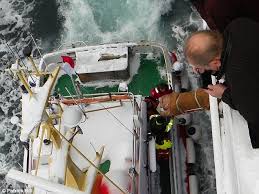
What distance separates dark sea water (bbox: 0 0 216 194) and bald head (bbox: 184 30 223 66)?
501cm

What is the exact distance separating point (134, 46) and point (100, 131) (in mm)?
1871

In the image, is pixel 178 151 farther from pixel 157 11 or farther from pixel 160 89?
pixel 157 11

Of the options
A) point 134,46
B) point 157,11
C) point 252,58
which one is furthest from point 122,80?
point 252,58

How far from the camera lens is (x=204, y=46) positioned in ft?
9.25

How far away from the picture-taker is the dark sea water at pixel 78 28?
26.1ft

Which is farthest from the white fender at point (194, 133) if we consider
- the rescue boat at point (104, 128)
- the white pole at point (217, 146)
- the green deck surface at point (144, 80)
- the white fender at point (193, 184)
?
the white pole at point (217, 146)

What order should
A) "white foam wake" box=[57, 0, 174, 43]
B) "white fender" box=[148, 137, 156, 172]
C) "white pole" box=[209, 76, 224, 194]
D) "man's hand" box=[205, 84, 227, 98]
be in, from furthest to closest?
"white foam wake" box=[57, 0, 174, 43] → "white fender" box=[148, 137, 156, 172] → "man's hand" box=[205, 84, 227, 98] → "white pole" box=[209, 76, 224, 194]

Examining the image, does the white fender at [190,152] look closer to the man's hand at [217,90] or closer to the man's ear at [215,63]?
the man's hand at [217,90]

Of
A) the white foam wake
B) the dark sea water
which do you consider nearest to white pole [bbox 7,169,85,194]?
the dark sea water

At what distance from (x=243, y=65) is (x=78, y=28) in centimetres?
614

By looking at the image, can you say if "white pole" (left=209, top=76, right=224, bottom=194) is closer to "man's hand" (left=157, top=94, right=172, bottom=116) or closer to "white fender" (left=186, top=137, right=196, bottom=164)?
"man's hand" (left=157, top=94, right=172, bottom=116)

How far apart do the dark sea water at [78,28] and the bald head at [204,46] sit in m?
5.01

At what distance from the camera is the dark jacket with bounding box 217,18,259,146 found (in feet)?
8.62

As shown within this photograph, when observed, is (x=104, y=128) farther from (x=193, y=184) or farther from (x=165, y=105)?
(x=193, y=184)
